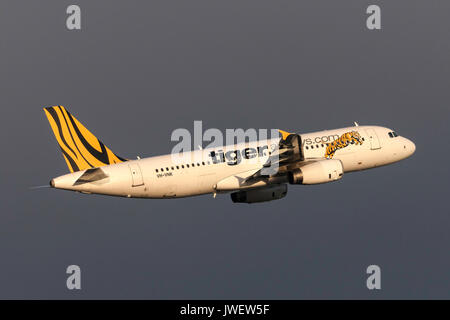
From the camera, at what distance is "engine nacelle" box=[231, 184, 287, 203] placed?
77688 millimetres

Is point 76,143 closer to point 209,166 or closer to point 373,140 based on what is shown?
point 209,166

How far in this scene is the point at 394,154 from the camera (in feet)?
265

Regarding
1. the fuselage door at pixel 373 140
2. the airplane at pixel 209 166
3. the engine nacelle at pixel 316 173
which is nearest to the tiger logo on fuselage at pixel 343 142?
the airplane at pixel 209 166

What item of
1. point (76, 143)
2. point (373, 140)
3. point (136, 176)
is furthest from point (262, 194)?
point (76, 143)

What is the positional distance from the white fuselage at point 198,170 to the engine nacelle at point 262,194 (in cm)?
232

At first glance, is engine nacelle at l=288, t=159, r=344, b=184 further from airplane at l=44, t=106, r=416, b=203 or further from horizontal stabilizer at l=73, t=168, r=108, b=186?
horizontal stabilizer at l=73, t=168, r=108, b=186

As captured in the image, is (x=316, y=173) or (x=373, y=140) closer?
(x=316, y=173)

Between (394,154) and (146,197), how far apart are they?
877 inches

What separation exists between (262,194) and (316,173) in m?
5.87

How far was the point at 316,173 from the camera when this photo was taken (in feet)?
243

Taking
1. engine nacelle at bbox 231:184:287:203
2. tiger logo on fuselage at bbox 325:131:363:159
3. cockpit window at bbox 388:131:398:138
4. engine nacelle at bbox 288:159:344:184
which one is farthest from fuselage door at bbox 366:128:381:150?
engine nacelle at bbox 231:184:287:203

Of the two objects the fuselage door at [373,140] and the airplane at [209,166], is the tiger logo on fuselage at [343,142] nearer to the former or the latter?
the airplane at [209,166]
